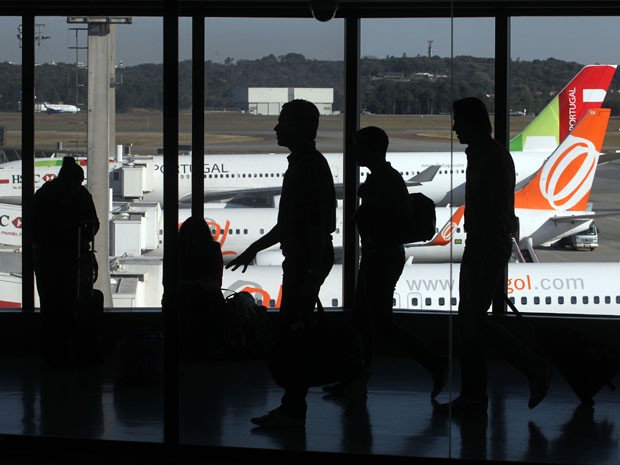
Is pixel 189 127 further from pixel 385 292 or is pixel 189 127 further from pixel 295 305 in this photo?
pixel 295 305

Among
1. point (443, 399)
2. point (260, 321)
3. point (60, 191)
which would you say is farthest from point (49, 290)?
point (443, 399)

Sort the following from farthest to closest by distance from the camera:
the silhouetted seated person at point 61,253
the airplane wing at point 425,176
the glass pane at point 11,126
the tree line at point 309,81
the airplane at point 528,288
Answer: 1. the airplane wing at point 425,176
2. the airplane at point 528,288
3. the tree line at point 309,81
4. the glass pane at point 11,126
5. the silhouetted seated person at point 61,253

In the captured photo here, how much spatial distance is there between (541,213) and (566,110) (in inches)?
92.1

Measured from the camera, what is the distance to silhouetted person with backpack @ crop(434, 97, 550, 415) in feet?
16.7

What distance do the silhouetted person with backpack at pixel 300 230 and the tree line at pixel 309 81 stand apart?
2349mm

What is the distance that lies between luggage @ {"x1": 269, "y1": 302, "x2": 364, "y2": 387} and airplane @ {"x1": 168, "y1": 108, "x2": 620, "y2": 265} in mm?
8904

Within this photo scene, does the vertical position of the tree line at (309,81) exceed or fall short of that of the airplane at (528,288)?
it exceeds it

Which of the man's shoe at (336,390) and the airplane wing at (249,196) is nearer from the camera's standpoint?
the man's shoe at (336,390)

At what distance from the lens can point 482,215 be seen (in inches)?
200

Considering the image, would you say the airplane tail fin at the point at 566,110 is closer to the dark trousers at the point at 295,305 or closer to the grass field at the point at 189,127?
the grass field at the point at 189,127

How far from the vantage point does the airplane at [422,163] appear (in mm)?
13484

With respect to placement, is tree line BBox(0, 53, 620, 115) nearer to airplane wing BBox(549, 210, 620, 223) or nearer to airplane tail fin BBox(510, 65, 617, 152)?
airplane tail fin BBox(510, 65, 617, 152)

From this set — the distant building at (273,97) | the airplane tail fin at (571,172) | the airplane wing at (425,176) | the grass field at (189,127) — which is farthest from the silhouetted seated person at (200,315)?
the airplane tail fin at (571,172)

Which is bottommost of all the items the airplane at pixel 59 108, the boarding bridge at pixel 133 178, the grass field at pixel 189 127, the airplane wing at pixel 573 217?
the airplane wing at pixel 573 217
